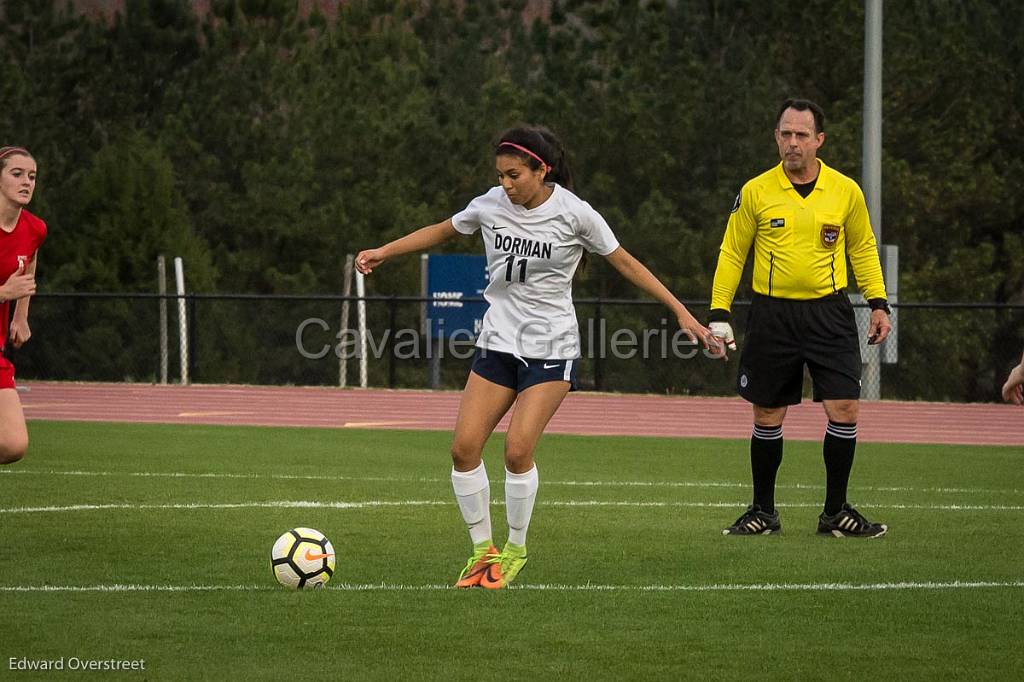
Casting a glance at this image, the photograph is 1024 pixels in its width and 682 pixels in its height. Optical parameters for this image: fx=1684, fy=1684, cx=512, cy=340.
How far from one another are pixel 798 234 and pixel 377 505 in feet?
11.4

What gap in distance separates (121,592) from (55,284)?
92.1 ft

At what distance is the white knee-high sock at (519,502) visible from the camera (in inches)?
321

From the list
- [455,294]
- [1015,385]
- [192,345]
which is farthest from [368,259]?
[192,345]

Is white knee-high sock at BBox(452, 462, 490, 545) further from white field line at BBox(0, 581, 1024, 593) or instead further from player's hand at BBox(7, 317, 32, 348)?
player's hand at BBox(7, 317, 32, 348)

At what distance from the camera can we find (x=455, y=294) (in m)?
27.6

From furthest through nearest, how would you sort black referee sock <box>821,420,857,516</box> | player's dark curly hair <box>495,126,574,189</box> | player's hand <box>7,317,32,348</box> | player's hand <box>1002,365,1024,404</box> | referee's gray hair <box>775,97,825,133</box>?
black referee sock <box>821,420,857,516</box> < player's hand <box>7,317,32,348</box> < referee's gray hair <box>775,97,825,133</box> < player's dark curly hair <box>495,126,574,189</box> < player's hand <box>1002,365,1024,404</box>

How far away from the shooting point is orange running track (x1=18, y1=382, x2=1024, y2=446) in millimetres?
20016

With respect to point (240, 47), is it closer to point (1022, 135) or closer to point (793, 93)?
point (793, 93)

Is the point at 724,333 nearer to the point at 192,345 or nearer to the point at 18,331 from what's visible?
the point at 18,331

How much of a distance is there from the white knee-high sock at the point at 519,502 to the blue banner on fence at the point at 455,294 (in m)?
18.9

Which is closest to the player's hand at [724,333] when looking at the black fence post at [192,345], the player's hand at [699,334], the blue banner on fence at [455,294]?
the player's hand at [699,334]

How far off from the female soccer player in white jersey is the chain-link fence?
22.9 meters

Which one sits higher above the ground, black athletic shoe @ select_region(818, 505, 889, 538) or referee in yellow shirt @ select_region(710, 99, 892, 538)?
referee in yellow shirt @ select_region(710, 99, 892, 538)

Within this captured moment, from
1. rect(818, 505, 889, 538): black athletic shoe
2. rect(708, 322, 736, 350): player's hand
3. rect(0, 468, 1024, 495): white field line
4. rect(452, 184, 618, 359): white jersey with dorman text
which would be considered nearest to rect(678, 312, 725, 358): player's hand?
rect(708, 322, 736, 350): player's hand
